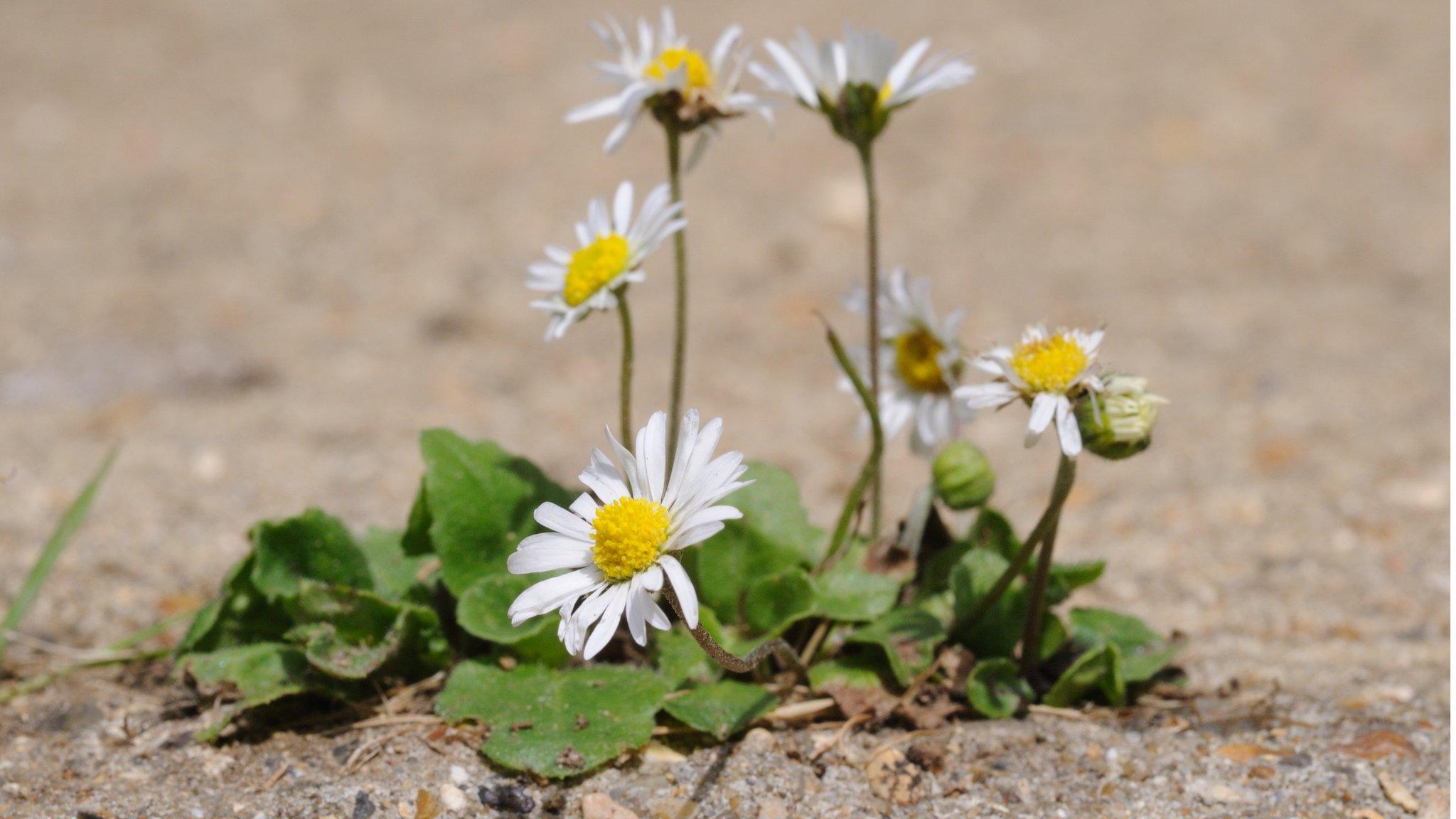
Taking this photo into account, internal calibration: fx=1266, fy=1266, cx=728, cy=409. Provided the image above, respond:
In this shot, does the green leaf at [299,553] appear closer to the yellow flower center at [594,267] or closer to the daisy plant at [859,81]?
the yellow flower center at [594,267]

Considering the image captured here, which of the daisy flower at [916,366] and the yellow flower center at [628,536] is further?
the daisy flower at [916,366]

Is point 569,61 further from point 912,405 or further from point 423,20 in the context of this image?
point 912,405

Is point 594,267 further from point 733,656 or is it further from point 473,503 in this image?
point 733,656

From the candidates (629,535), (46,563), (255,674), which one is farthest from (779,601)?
(46,563)

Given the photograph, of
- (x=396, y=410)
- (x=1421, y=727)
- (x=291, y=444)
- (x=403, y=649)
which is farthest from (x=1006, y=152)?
(x=403, y=649)

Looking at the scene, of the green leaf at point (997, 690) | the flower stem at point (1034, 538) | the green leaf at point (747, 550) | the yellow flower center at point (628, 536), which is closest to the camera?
the yellow flower center at point (628, 536)

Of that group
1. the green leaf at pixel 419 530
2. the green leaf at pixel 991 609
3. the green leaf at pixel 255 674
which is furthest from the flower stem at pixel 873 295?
the green leaf at pixel 255 674

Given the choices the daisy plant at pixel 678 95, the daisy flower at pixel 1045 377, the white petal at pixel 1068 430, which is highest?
the daisy plant at pixel 678 95
